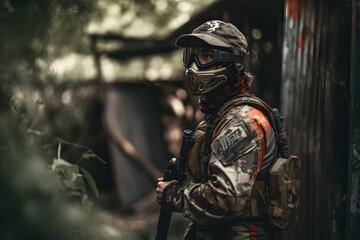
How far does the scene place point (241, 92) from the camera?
2.66 metres

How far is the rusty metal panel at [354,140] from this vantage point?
3.22m

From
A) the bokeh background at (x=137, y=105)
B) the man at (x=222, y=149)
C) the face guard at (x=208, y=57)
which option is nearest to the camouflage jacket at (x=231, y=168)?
the man at (x=222, y=149)

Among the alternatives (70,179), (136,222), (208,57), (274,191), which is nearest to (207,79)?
(208,57)


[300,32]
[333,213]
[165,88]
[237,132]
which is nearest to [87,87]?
[165,88]

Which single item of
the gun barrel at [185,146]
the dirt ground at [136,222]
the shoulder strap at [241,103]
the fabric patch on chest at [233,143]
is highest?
the shoulder strap at [241,103]

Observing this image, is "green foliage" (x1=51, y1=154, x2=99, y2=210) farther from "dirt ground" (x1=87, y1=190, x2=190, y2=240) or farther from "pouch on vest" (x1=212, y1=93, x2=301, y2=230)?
"dirt ground" (x1=87, y1=190, x2=190, y2=240)

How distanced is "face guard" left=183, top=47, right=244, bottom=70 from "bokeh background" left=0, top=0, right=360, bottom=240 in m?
0.89

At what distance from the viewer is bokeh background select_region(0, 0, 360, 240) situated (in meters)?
1.73

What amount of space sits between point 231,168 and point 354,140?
151 cm

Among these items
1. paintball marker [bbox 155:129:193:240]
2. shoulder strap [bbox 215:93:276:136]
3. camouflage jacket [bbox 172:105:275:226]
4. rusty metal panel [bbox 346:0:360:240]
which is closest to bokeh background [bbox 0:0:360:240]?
rusty metal panel [bbox 346:0:360:240]

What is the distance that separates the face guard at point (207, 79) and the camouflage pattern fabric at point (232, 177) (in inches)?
8.1

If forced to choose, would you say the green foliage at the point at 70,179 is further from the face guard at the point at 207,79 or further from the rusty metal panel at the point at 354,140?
Result: the rusty metal panel at the point at 354,140

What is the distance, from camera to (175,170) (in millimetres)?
2697

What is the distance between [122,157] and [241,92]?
535cm
